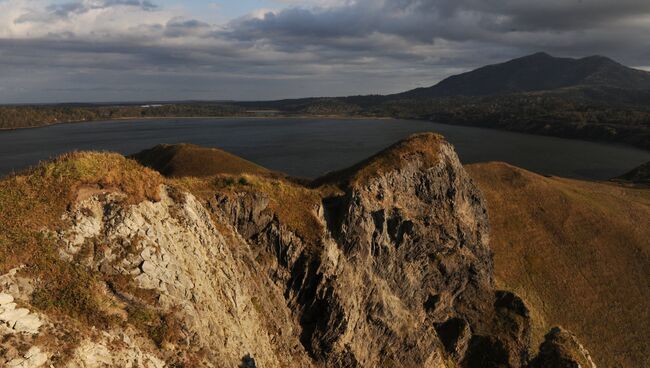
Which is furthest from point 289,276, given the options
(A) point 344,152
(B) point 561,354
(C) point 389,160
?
(A) point 344,152

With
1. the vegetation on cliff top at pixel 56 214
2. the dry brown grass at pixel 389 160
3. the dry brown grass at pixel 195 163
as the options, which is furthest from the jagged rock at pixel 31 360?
the dry brown grass at pixel 195 163

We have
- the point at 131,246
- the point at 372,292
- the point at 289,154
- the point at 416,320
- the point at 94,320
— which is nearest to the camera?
the point at 94,320

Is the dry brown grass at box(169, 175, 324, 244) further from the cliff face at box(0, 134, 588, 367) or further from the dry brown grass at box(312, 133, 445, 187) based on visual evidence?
the dry brown grass at box(312, 133, 445, 187)

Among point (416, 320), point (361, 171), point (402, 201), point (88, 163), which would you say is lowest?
point (416, 320)

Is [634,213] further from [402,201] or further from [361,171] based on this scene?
[361,171]

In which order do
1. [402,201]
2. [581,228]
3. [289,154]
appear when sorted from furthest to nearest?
[289,154]
[581,228]
[402,201]

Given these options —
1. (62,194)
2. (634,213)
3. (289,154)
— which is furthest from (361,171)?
(289,154)

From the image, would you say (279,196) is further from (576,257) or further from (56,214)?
(576,257)
